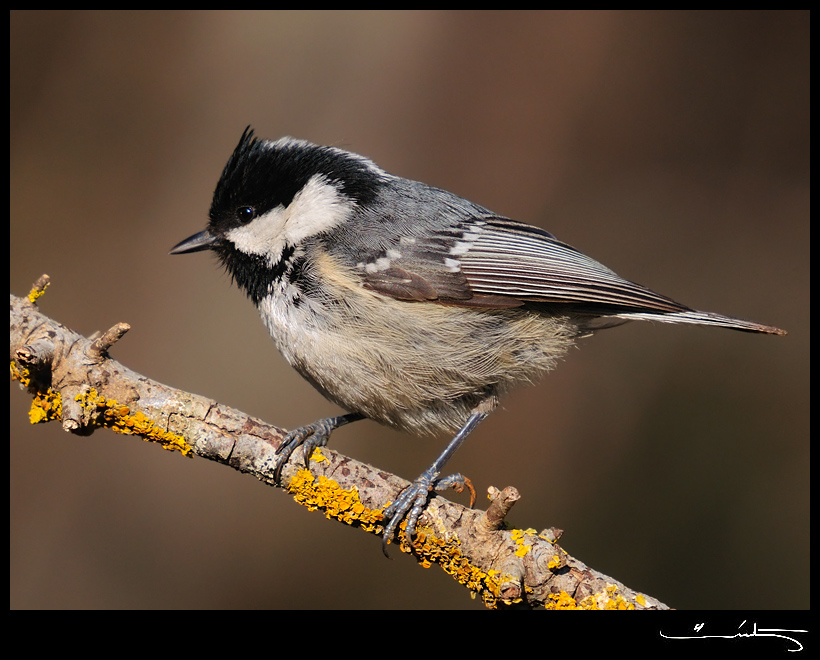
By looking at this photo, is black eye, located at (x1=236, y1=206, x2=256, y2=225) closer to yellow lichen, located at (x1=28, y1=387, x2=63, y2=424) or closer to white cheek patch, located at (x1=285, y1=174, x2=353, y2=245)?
white cheek patch, located at (x1=285, y1=174, x2=353, y2=245)

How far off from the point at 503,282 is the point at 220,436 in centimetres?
120

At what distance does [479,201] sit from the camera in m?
4.50

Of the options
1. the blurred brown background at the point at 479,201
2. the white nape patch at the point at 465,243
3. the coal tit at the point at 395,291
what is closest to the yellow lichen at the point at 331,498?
the coal tit at the point at 395,291

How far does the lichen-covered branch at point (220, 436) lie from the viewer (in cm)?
196

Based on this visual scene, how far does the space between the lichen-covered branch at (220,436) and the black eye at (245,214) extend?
0.75 m

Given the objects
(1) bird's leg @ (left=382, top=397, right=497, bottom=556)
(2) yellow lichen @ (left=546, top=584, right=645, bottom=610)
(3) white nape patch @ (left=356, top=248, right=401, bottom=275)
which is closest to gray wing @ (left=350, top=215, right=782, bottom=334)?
(3) white nape patch @ (left=356, top=248, right=401, bottom=275)

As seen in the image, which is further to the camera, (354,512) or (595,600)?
(354,512)

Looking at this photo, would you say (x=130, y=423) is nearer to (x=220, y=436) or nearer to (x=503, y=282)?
(x=220, y=436)

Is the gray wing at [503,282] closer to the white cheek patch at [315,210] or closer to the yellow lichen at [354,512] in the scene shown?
the white cheek patch at [315,210]

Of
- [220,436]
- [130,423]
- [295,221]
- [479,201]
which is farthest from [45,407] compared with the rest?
[479,201]

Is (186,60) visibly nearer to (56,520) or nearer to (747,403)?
(56,520)

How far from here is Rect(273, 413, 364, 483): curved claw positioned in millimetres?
2113

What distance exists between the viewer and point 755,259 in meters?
4.31

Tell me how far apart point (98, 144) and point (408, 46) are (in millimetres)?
2137
